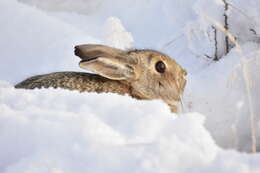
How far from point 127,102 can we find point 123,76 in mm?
2054

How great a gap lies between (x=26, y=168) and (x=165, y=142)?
508 millimetres

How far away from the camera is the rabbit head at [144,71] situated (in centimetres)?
498

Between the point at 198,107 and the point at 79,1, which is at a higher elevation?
the point at 198,107

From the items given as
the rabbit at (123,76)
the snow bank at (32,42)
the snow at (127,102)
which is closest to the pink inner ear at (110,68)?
the rabbit at (123,76)

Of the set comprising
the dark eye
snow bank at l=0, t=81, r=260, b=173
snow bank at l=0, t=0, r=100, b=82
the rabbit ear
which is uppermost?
snow bank at l=0, t=81, r=260, b=173

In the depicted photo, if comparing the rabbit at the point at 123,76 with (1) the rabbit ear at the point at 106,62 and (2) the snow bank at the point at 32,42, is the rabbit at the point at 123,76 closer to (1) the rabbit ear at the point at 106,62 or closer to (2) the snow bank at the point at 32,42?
(1) the rabbit ear at the point at 106,62

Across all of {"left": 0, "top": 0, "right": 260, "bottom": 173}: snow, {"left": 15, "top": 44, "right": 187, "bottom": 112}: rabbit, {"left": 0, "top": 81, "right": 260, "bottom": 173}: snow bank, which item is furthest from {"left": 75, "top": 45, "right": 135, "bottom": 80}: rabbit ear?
{"left": 0, "top": 81, "right": 260, "bottom": 173}: snow bank

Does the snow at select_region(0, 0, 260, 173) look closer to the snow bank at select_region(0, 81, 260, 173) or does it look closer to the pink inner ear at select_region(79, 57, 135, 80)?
the snow bank at select_region(0, 81, 260, 173)

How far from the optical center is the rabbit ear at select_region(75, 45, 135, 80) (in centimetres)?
464

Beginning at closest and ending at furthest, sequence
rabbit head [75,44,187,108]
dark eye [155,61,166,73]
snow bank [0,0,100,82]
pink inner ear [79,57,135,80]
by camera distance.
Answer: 1. pink inner ear [79,57,135,80]
2. rabbit head [75,44,187,108]
3. dark eye [155,61,166,73]
4. snow bank [0,0,100,82]

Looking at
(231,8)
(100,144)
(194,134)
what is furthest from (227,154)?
(231,8)

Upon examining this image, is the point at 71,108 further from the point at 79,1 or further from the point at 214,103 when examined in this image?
the point at 79,1

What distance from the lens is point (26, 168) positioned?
7.80 ft

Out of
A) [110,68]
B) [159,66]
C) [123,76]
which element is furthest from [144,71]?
[110,68]
